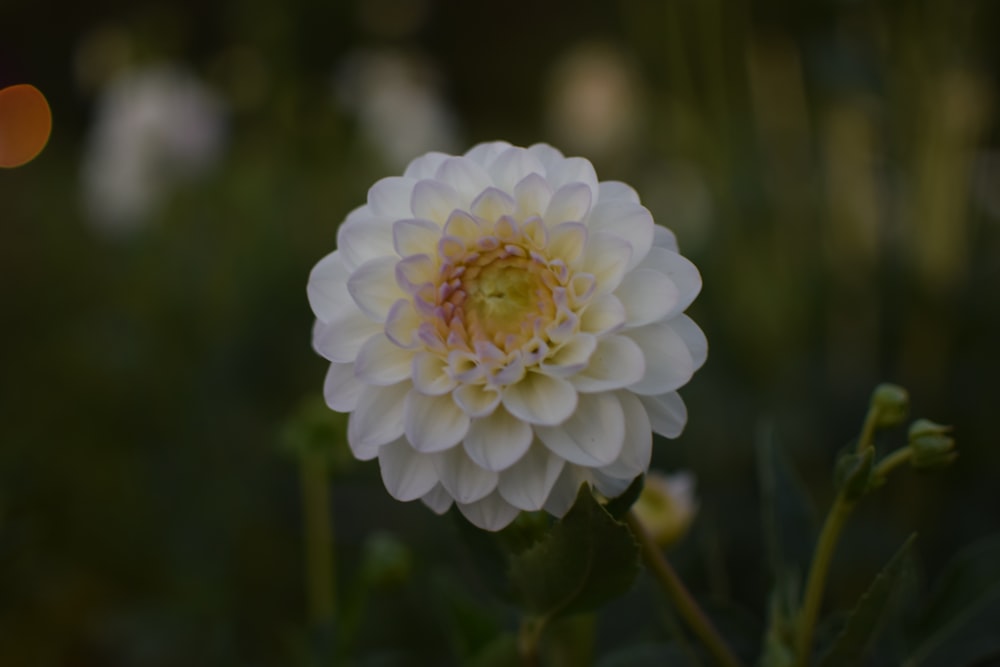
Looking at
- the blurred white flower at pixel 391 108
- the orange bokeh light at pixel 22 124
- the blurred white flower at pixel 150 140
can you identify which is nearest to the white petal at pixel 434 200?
the blurred white flower at pixel 150 140

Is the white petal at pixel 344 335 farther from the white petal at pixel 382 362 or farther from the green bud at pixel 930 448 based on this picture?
the green bud at pixel 930 448

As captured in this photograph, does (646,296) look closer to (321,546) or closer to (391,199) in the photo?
(391,199)

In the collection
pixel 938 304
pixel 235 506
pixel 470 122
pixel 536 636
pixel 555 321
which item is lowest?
pixel 470 122

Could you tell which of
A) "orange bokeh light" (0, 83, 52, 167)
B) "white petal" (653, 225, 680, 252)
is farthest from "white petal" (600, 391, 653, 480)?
"orange bokeh light" (0, 83, 52, 167)

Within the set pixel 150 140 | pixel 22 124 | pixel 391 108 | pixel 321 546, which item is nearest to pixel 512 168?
pixel 321 546

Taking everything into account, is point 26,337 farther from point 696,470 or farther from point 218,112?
point 696,470

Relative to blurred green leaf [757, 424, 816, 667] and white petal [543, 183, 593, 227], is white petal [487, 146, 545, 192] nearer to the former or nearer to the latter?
white petal [543, 183, 593, 227]

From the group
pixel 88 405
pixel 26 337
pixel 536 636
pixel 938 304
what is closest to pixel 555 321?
pixel 536 636
